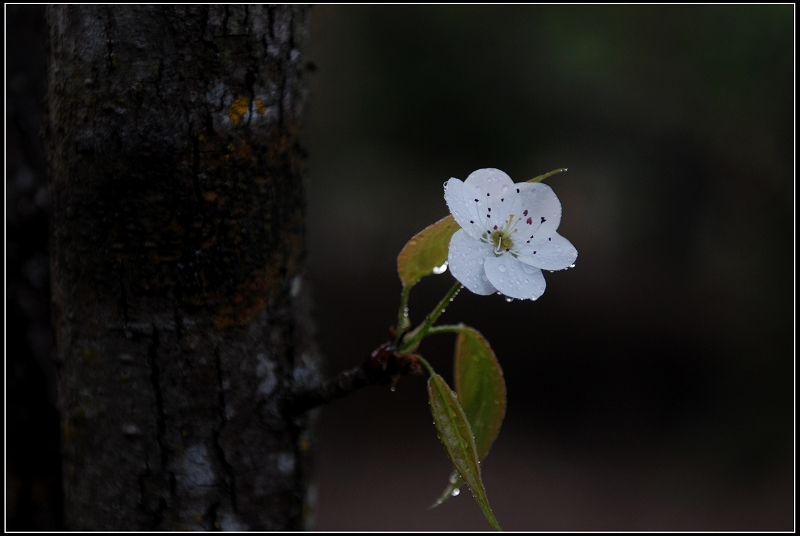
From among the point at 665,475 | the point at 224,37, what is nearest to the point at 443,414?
the point at 224,37

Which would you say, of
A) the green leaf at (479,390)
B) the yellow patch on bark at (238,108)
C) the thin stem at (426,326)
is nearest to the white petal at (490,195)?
the thin stem at (426,326)

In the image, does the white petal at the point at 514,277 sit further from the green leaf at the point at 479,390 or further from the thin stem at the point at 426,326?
the green leaf at the point at 479,390

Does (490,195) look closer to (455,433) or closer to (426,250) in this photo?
(426,250)

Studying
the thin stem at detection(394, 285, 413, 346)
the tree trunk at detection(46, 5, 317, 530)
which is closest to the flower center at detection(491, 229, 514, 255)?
the thin stem at detection(394, 285, 413, 346)

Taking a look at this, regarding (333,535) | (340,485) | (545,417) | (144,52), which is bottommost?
(340,485)

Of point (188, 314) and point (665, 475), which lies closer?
point (188, 314)

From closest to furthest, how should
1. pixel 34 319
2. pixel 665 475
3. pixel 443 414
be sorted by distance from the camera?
1. pixel 443 414
2. pixel 34 319
3. pixel 665 475

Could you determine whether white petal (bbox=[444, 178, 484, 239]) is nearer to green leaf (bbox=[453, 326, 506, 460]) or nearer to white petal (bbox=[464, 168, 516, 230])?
white petal (bbox=[464, 168, 516, 230])

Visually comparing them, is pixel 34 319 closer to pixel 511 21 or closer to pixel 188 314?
pixel 188 314
